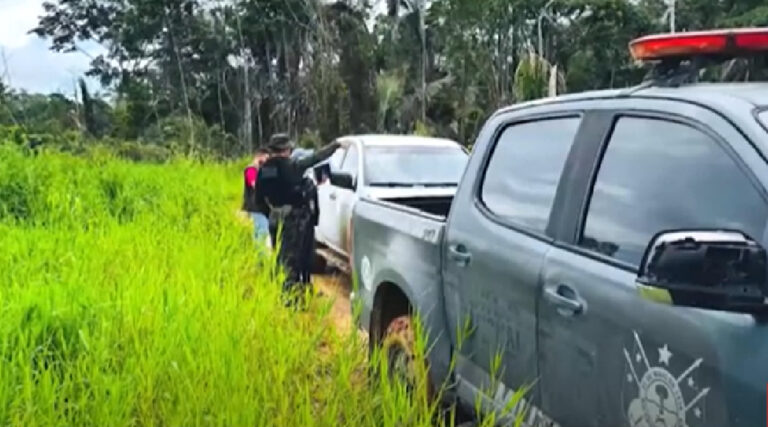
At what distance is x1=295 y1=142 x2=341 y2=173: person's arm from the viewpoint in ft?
23.0

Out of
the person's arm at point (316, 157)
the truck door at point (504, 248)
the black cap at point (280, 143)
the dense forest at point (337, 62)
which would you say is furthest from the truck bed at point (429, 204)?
the dense forest at point (337, 62)

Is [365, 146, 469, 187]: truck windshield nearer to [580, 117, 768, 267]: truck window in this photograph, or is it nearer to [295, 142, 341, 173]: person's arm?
[295, 142, 341, 173]: person's arm

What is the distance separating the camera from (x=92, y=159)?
12789mm

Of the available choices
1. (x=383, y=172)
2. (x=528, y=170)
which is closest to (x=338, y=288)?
(x=383, y=172)

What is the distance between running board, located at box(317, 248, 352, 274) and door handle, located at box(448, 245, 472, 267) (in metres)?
4.93

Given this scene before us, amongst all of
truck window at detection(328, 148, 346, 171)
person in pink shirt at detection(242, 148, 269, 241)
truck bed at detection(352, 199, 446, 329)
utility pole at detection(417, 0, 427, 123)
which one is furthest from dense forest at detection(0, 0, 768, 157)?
truck bed at detection(352, 199, 446, 329)

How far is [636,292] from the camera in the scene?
2.35m

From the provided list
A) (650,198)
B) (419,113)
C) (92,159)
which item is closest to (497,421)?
(650,198)

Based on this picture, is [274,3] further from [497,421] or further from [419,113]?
[497,421]

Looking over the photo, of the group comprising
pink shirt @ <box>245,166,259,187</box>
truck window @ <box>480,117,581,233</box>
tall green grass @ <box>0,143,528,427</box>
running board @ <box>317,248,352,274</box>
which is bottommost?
running board @ <box>317,248,352,274</box>

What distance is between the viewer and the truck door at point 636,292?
2105mm

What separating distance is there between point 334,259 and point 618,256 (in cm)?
682

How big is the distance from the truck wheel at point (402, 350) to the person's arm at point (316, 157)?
2.99 m

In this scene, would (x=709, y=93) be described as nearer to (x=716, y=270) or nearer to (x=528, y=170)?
(x=716, y=270)
